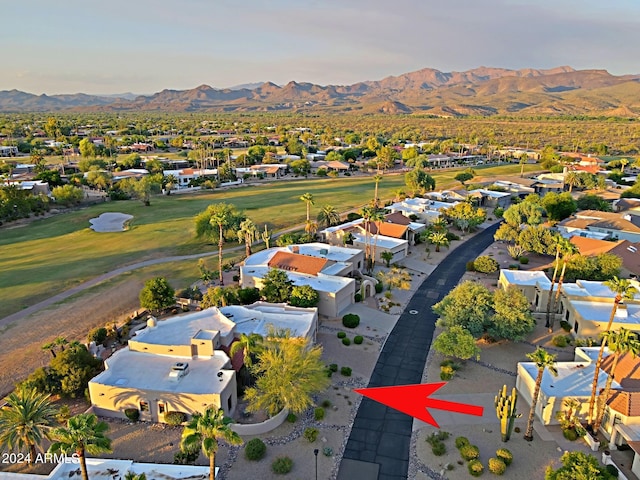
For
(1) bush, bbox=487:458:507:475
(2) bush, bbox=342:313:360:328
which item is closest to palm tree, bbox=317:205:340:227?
(2) bush, bbox=342:313:360:328

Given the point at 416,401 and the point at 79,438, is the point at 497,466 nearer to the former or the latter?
the point at 416,401

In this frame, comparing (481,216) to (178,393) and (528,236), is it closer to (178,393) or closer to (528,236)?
(528,236)

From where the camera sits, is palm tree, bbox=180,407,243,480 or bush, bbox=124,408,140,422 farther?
bush, bbox=124,408,140,422

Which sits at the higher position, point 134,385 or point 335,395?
point 134,385

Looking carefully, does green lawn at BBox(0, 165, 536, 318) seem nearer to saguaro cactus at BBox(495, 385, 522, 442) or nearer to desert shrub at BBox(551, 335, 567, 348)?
desert shrub at BBox(551, 335, 567, 348)

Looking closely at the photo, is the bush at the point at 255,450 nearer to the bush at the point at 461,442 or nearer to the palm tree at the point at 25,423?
the palm tree at the point at 25,423

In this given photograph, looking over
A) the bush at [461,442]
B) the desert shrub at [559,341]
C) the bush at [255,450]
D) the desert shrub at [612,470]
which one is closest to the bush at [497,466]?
the bush at [461,442]

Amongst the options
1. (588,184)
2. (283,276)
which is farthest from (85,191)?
(588,184)
